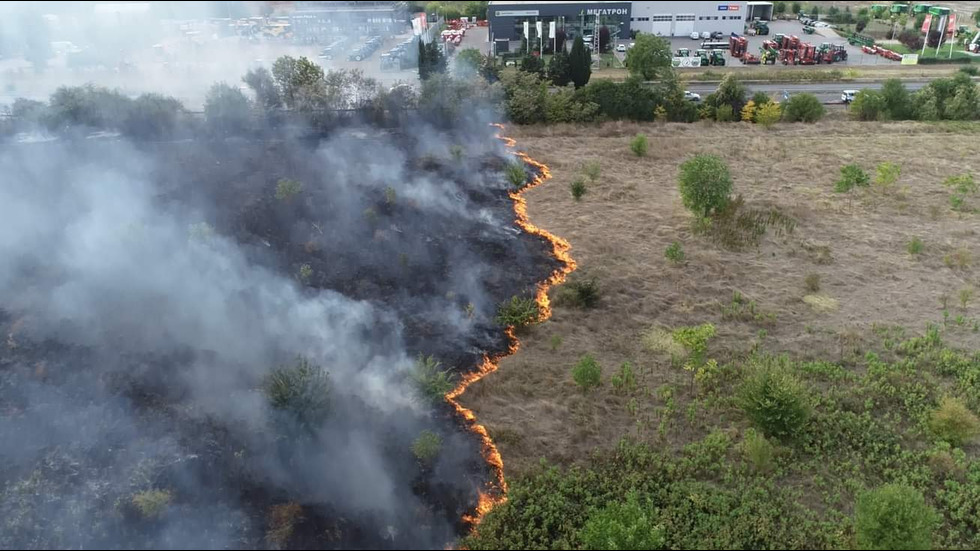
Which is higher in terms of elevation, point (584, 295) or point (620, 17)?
point (620, 17)

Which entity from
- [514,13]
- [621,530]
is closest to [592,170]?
[621,530]

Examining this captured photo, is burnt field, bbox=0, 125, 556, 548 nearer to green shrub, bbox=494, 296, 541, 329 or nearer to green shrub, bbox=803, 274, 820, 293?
green shrub, bbox=494, 296, 541, 329

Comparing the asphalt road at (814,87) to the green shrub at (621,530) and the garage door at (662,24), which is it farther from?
the green shrub at (621,530)

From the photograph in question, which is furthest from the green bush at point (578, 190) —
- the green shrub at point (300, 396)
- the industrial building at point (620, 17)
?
the industrial building at point (620, 17)

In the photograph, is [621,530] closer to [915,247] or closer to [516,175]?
[915,247]

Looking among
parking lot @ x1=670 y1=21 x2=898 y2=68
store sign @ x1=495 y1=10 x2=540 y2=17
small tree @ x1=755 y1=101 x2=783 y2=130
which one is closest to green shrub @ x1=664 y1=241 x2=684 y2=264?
small tree @ x1=755 y1=101 x2=783 y2=130

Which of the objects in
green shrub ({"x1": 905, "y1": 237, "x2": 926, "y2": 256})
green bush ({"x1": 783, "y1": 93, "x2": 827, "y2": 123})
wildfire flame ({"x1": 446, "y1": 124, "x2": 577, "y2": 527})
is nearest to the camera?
wildfire flame ({"x1": 446, "y1": 124, "x2": 577, "y2": 527})
